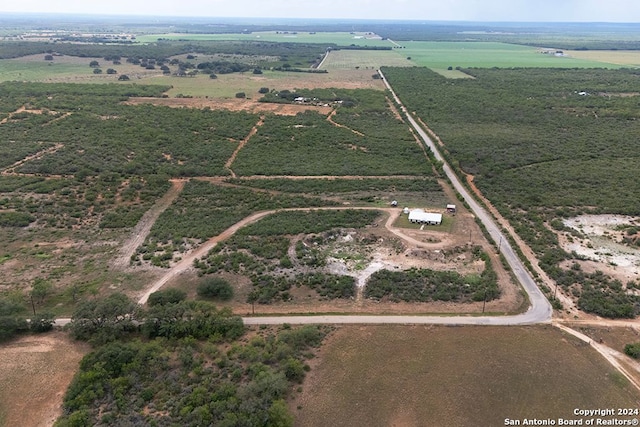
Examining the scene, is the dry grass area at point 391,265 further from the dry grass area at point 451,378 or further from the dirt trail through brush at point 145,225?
the dirt trail through brush at point 145,225

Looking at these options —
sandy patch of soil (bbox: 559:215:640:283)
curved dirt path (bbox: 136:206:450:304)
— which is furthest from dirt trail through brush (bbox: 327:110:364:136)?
sandy patch of soil (bbox: 559:215:640:283)

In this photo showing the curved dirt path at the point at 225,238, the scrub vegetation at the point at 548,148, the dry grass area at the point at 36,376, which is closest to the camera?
the dry grass area at the point at 36,376

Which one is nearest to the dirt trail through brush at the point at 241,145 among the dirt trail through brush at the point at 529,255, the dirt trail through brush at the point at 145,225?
the dirt trail through brush at the point at 145,225

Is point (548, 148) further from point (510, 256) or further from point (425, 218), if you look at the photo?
point (510, 256)

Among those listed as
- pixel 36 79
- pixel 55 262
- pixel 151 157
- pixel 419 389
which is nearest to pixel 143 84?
pixel 36 79

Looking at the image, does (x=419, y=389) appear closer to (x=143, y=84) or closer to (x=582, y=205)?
(x=582, y=205)

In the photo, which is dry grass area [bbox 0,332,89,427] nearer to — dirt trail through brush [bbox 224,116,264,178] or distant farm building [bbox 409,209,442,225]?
distant farm building [bbox 409,209,442,225]
